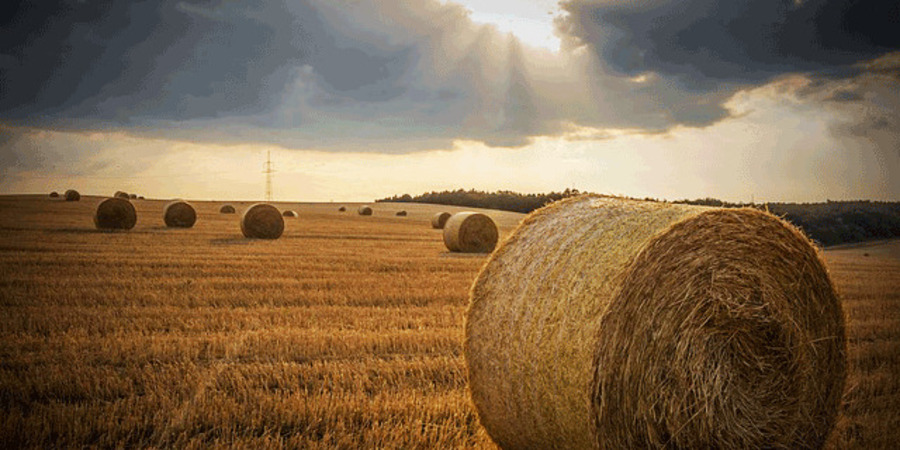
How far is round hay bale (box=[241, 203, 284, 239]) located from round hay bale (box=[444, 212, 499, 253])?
733 cm

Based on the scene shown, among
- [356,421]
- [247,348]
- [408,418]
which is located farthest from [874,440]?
[247,348]

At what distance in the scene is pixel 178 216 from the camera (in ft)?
90.5

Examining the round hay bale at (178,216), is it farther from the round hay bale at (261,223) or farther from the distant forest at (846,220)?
the distant forest at (846,220)

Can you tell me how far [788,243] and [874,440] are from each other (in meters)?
1.70

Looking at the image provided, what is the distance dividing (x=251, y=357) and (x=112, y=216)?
2073 cm

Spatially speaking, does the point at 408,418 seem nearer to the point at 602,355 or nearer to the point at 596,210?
the point at 602,355

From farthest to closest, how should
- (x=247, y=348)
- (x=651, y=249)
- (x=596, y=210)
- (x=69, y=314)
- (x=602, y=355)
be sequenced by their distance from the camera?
(x=69, y=314) → (x=247, y=348) → (x=596, y=210) → (x=651, y=249) → (x=602, y=355)

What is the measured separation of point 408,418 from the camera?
4867mm

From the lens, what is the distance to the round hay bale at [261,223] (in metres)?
23.1

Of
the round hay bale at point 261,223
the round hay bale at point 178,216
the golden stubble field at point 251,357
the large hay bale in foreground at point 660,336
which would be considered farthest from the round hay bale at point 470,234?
the large hay bale in foreground at point 660,336

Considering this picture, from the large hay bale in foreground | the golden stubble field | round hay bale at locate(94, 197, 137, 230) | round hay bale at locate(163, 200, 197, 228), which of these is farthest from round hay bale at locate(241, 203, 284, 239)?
the large hay bale in foreground

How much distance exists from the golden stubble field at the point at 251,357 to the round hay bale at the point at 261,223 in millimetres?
8790

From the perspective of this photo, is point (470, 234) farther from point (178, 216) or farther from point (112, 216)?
point (178, 216)

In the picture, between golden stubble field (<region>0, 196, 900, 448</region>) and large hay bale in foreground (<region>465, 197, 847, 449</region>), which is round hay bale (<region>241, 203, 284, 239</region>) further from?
large hay bale in foreground (<region>465, 197, 847, 449</region>)
